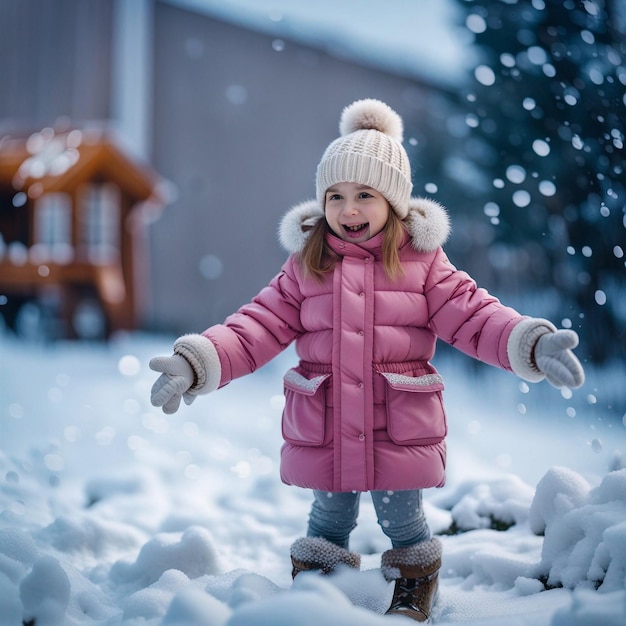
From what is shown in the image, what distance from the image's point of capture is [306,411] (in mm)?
1174

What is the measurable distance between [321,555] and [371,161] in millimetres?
746

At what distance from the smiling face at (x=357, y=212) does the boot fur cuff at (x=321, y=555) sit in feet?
1.90

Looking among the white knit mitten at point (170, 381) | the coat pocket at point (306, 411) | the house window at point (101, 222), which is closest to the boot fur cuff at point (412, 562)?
the coat pocket at point (306, 411)

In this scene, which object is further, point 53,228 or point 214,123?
point 214,123

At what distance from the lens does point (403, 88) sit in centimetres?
403

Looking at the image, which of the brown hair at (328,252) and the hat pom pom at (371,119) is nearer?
the brown hair at (328,252)

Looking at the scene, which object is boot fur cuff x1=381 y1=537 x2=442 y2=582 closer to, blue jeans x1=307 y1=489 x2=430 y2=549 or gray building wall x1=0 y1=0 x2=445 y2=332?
blue jeans x1=307 y1=489 x2=430 y2=549

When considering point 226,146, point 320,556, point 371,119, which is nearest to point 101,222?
point 226,146

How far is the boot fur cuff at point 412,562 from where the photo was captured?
3.82ft

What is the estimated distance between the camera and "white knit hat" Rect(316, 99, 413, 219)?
1209 millimetres

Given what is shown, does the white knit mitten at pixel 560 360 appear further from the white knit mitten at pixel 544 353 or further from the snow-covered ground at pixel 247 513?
the snow-covered ground at pixel 247 513

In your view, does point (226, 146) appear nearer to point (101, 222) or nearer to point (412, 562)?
point (101, 222)

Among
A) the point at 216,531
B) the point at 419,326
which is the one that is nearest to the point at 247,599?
the point at 419,326

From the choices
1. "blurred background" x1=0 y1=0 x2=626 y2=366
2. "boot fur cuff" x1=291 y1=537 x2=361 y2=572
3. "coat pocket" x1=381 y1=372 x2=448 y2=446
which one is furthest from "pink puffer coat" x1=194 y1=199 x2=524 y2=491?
"blurred background" x1=0 y1=0 x2=626 y2=366
